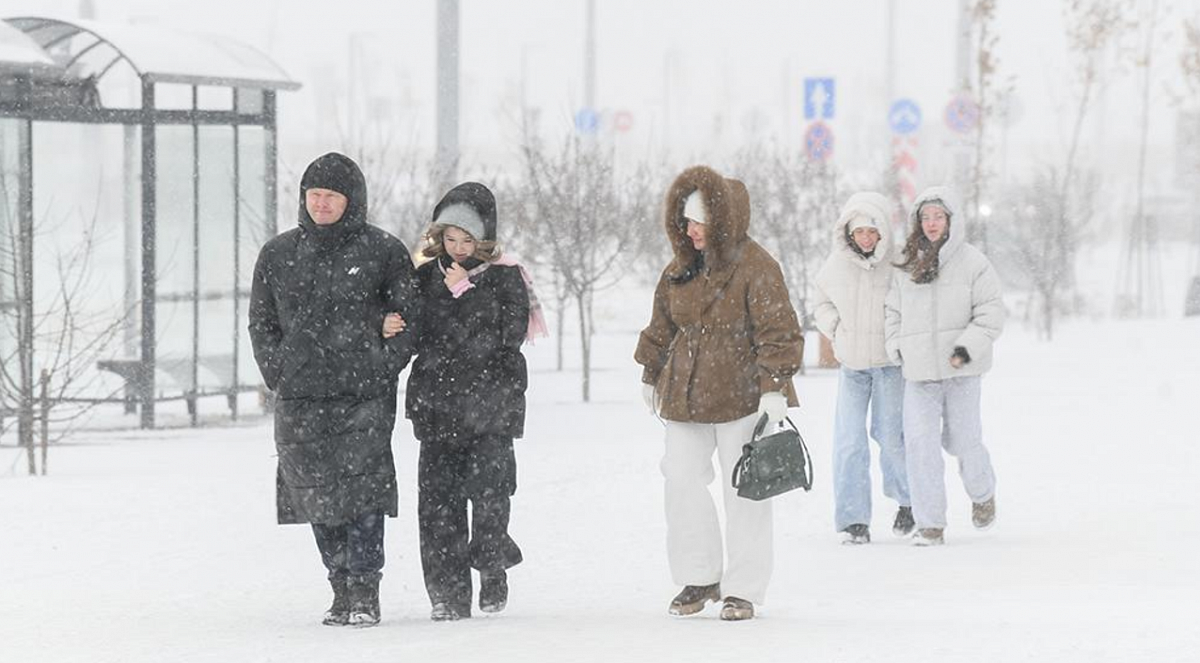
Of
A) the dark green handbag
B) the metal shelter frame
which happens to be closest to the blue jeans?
the dark green handbag

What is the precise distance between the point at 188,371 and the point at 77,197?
152cm

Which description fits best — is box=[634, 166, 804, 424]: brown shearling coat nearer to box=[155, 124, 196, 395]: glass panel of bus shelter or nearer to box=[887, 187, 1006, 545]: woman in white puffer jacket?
box=[887, 187, 1006, 545]: woman in white puffer jacket

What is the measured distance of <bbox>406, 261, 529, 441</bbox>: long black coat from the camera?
25.7 ft

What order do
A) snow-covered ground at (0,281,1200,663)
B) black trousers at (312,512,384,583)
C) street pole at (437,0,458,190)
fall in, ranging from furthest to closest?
1. street pole at (437,0,458,190)
2. black trousers at (312,512,384,583)
3. snow-covered ground at (0,281,1200,663)

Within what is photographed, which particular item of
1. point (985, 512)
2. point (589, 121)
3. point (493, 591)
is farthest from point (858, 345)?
point (589, 121)

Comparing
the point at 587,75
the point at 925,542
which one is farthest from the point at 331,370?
the point at 587,75

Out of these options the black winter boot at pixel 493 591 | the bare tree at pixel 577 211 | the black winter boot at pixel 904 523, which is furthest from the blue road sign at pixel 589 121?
the black winter boot at pixel 493 591

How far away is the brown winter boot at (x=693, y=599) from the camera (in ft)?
26.0

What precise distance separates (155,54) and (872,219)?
7644 mm

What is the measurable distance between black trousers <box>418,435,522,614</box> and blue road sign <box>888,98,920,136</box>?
65.7ft

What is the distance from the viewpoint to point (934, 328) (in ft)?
33.7

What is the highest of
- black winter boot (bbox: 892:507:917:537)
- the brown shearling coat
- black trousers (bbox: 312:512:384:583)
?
the brown shearling coat

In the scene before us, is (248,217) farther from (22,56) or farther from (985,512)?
(985,512)

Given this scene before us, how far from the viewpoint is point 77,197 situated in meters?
16.6
